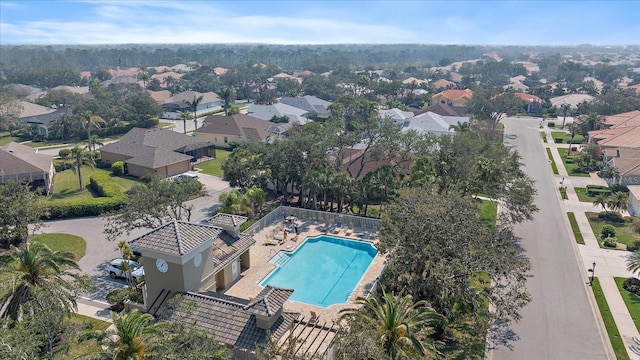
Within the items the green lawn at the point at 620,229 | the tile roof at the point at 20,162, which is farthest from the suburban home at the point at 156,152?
the green lawn at the point at 620,229

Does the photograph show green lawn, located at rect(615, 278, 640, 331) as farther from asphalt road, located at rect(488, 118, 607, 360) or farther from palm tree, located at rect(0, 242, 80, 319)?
palm tree, located at rect(0, 242, 80, 319)

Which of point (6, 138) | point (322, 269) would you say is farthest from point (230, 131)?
point (322, 269)

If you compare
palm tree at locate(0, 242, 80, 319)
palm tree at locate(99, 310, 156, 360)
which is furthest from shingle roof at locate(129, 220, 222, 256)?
palm tree at locate(99, 310, 156, 360)

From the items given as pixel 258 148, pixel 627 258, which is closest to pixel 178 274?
pixel 258 148

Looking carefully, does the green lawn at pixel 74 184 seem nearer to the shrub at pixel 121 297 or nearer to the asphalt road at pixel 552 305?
the shrub at pixel 121 297

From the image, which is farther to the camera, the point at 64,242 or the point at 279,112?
the point at 279,112

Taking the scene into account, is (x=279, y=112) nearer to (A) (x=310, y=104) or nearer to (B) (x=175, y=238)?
(A) (x=310, y=104)
